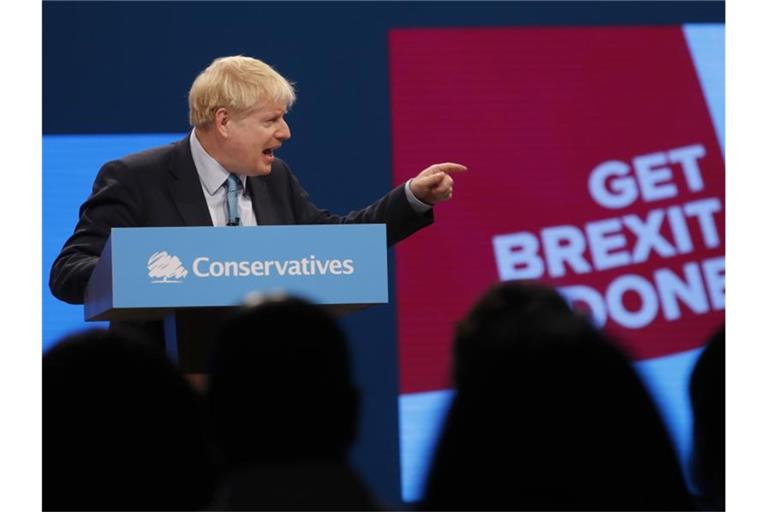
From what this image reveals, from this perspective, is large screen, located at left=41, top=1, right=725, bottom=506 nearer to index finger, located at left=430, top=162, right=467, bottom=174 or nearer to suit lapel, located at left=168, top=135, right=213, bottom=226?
suit lapel, located at left=168, top=135, right=213, bottom=226

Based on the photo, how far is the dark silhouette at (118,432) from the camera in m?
1.50

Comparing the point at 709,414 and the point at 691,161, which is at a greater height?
the point at 691,161

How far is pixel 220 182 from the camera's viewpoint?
10.6 ft

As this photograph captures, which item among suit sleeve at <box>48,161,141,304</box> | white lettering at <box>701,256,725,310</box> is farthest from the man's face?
white lettering at <box>701,256,725,310</box>

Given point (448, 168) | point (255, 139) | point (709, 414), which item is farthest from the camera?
point (255, 139)

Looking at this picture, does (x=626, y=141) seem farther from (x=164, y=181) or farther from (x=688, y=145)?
(x=164, y=181)

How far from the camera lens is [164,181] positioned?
320 cm

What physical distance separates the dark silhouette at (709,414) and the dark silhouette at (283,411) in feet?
2.32

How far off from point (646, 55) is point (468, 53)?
826 millimetres

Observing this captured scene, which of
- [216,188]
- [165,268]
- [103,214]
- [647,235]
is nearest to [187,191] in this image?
[216,188]

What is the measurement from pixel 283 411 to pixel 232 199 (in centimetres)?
198

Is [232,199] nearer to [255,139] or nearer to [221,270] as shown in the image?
[255,139]

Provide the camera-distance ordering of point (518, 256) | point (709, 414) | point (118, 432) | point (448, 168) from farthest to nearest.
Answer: point (518, 256), point (448, 168), point (709, 414), point (118, 432)

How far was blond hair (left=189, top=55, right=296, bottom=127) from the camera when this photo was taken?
329 cm
